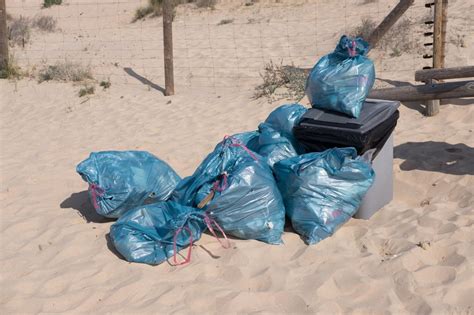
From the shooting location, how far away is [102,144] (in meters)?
6.76

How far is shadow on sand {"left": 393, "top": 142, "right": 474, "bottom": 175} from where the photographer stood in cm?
504

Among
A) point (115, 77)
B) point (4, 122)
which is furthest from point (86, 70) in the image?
point (4, 122)

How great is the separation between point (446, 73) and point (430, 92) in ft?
1.78

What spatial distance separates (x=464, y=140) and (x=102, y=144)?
3.60 metres

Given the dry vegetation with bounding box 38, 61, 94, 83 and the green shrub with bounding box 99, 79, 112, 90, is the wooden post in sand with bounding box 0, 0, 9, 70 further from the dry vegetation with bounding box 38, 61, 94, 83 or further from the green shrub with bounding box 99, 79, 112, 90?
the green shrub with bounding box 99, 79, 112, 90

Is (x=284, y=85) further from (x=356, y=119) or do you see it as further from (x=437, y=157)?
(x=356, y=119)

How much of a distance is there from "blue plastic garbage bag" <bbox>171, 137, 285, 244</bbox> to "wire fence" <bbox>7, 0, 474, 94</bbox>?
384cm

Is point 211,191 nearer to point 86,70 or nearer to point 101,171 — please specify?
point 101,171

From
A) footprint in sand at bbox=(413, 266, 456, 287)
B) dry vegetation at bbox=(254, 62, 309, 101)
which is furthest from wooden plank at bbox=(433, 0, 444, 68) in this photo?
footprint in sand at bbox=(413, 266, 456, 287)

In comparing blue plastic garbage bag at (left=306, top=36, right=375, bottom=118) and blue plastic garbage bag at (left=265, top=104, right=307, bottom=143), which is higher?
blue plastic garbage bag at (left=306, top=36, right=375, bottom=118)

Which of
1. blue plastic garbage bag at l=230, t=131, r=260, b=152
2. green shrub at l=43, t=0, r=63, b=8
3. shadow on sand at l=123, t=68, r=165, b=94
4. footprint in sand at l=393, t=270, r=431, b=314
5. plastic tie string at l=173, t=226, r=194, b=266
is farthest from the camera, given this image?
green shrub at l=43, t=0, r=63, b=8

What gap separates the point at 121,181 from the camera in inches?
176

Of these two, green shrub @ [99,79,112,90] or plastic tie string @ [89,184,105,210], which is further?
green shrub @ [99,79,112,90]

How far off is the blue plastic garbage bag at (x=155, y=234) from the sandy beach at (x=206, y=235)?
83 mm
